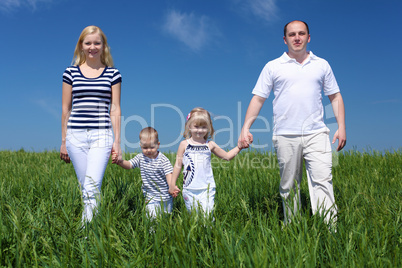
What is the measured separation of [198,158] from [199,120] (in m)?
0.40

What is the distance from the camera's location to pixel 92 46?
11.6 feet

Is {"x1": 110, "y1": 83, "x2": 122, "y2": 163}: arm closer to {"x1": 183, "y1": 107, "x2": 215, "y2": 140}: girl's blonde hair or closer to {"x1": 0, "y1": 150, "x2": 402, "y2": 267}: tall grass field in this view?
{"x1": 0, "y1": 150, "x2": 402, "y2": 267}: tall grass field

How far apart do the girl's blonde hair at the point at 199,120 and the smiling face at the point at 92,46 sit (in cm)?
116

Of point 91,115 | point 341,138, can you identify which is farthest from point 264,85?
point 91,115

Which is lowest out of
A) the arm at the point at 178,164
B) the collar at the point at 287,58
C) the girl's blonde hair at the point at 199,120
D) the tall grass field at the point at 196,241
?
the tall grass field at the point at 196,241

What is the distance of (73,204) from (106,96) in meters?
1.24

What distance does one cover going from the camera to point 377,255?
8.43 ft

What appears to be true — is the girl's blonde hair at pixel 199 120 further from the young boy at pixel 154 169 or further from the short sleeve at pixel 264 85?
the short sleeve at pixel 264 85

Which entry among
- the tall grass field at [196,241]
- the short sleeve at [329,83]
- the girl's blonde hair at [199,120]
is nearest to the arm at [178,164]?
the girl's blonde hair at [199,120]

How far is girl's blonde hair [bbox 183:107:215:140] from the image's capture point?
363cm

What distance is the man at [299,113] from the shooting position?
3.56m

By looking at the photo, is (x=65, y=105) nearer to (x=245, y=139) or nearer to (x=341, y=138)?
(x=245, y=139)

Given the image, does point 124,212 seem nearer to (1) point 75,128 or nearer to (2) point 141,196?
(2) point 141,196

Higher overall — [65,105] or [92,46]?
[92,46]
